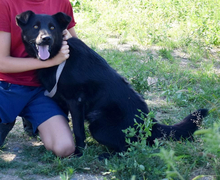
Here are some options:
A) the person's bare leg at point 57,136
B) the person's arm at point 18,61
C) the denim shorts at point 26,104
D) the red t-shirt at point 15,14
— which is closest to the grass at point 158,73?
the person's bare leg at point 57,136

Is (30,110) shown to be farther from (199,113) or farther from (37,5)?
(199,113)

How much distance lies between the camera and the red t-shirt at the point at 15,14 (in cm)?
269

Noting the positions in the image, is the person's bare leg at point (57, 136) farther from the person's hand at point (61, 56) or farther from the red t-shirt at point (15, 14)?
the person's hand at point (61, 56)

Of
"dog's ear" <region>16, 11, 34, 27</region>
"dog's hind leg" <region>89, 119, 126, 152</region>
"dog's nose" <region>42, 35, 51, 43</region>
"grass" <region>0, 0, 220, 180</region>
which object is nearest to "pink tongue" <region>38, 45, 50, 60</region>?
"dog's nose" <region>42, 35, 51, 43</region>

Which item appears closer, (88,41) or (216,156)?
(216,156)

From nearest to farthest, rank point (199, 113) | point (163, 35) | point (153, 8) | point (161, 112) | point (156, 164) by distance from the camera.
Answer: point (156, 164) < point (199, 113) < point (161, 112) < point (163, 35) < point (153, 8)

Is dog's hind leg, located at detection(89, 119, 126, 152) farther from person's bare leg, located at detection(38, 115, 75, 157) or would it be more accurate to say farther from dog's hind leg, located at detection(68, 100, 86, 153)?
person's bare leg, located at detection(38, 115, 75, 157)

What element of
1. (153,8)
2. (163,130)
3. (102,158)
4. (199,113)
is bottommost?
(102,158)

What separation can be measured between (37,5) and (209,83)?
2.43 meters

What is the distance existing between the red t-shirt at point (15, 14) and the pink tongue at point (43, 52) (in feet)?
0.90

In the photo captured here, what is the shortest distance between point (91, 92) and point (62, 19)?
718 mm

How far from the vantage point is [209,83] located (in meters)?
4.06

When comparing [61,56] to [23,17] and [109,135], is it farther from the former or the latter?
[109,135]

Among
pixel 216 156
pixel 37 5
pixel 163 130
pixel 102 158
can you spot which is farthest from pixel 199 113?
pixel 37 5
